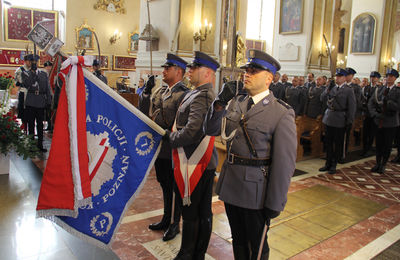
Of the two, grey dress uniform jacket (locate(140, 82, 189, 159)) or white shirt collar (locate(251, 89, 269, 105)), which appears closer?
white shirt collar (locate(251, 89, 269, 105))

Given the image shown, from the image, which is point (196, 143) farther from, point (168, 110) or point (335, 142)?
point (335, 142)

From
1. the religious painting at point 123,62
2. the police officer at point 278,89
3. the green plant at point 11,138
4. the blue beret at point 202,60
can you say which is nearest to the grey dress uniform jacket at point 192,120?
the blue beret at point 202,60

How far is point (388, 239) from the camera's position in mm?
3154

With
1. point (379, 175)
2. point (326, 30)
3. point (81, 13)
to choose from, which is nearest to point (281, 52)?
point (326, 30)

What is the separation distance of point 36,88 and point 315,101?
5.92 meters

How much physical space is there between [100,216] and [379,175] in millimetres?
5019

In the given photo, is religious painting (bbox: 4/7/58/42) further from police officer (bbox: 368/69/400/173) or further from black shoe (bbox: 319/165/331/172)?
police officer (bbox: 368/69/400/173)

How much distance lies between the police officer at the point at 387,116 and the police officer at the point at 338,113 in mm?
691

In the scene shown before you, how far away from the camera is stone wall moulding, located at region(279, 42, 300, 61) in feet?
34.6

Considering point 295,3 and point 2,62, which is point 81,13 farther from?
point 295,3

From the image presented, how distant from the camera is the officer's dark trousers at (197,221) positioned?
2.32 m

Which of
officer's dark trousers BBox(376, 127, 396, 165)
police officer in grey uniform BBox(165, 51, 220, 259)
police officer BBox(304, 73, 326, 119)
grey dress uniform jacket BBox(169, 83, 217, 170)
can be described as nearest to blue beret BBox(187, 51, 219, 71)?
police officer in grey uniform BBox(165, 51, 220, 259)

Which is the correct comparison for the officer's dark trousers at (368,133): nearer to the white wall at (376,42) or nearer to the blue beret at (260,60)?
the blue beret at (260,60)

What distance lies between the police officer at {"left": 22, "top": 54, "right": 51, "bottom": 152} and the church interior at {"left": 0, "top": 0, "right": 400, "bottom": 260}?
313 millimetres
